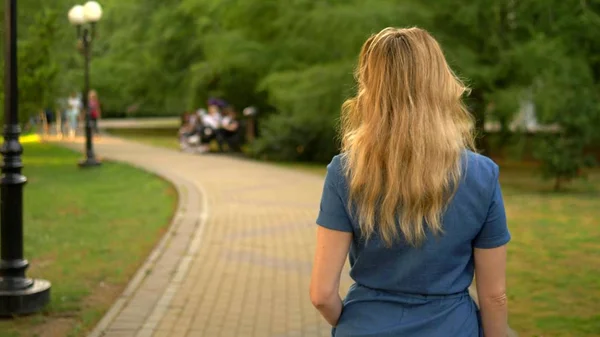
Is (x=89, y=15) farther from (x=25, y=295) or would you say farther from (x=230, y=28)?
(x=25, y=295)

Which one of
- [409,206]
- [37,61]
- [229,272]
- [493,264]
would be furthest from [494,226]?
[37,61]

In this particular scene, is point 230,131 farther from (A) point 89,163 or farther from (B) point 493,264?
(B) point 493,264

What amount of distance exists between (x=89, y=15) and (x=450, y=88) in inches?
717

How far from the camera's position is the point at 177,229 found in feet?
34.9

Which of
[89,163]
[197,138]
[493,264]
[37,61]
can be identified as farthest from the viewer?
[197,138]

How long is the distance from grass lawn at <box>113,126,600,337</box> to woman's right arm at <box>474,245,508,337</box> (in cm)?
384

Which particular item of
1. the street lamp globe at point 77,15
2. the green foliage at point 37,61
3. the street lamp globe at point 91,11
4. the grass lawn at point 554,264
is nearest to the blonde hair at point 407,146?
the grass lawn at point 554,264

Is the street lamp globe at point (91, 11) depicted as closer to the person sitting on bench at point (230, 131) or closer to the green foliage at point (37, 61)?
the green foliage at point (37, 61)

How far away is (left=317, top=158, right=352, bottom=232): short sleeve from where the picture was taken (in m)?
2.23

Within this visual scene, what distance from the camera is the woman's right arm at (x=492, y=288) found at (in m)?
2.29

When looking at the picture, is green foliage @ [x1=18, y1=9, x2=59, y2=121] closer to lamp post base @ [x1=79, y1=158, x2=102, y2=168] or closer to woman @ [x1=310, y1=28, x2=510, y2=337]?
lamp post base @ [x1=79, y1=158, x2=102, y2=168]

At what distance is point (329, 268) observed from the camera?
227 centimetres

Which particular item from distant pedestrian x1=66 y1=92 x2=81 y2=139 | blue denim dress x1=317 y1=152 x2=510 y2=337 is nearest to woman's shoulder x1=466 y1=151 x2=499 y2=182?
blue denim dress x1=317 y1=152 x2=510 y2=337

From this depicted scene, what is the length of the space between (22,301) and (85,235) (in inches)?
151
